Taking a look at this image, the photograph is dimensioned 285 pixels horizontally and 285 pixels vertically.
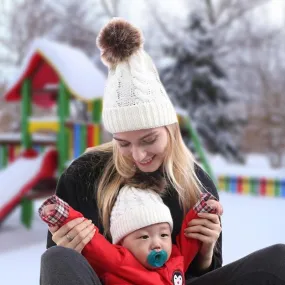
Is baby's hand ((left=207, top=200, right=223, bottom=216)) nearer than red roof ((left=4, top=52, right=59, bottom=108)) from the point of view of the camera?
Yes

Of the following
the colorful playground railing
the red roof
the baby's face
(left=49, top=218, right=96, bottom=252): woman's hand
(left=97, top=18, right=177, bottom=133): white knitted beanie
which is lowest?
the colorful playground railing

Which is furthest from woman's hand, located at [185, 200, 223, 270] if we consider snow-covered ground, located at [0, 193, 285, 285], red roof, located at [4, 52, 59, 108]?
red roof, located at [4, 52, 59, 108]

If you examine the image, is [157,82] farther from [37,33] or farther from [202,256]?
[37,33]

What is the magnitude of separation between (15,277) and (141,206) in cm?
172

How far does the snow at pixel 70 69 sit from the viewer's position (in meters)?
4.33

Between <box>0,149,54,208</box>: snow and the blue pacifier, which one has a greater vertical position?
the blue pacifier

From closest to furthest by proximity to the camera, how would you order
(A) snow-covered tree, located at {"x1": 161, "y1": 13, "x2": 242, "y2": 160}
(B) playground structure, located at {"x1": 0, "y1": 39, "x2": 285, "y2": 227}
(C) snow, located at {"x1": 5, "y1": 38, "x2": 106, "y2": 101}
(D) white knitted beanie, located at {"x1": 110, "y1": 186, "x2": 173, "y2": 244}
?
(D) white knitted beanie, located at {"x1": 110, "y1": 186, "x2": 173, "y2": 244}
(B) playground structure, located at {"x1": 0, "y1": 39, "x2": 285, "y2": 227}
(C) snow, located at {"x1": 5, "y1": 38, "x2": 106, "y2": 101}
(A) snow-covered tree, located at {"x1": 161, "y1": 13, "x2": 242, "y2": 160}

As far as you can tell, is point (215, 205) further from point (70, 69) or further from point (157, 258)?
point (70, 69)

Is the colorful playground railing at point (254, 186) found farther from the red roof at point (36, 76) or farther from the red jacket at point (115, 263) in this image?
the red jacket at point (115, 263)

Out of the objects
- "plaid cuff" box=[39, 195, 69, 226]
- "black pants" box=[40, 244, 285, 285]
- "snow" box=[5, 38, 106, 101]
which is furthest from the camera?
"snow" box=[5, 38, 106, 101]

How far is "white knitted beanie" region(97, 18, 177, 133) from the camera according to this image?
1.51 meters

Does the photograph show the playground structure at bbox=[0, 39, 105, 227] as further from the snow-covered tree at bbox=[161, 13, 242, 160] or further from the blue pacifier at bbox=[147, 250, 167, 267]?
the snow-covered tree at bbox=[161, 13, 242, 160]

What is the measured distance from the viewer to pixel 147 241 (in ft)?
4.57

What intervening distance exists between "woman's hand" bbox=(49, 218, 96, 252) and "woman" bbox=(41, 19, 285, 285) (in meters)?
0.19
